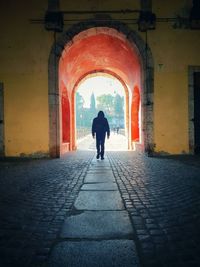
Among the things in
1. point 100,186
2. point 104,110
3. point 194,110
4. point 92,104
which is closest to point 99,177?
point 100,186

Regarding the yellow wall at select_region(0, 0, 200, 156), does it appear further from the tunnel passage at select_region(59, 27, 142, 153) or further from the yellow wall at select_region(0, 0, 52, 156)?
the tunnel passage at select_region(59, 27, 142, 153)

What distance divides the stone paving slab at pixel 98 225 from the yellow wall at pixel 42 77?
650 centimetres

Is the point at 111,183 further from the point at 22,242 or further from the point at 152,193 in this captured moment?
the point at 22,242

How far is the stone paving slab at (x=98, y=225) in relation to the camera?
2.45m

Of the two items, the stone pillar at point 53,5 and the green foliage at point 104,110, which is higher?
the green foliage at point 104,110

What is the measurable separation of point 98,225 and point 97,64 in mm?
12198

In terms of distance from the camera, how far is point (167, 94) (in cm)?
926

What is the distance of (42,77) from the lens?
923cm

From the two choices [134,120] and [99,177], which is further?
[134,120]

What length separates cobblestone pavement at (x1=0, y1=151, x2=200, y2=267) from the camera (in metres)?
2.05

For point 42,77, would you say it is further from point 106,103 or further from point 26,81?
point 106,103

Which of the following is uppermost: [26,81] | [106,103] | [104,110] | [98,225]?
[106,103]

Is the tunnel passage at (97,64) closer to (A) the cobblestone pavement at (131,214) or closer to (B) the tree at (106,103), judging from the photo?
(A) the cobblestone pavement at (131,214)

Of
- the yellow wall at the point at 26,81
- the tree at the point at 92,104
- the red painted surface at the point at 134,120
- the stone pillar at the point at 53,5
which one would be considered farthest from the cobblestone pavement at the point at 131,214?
the tree at the point at 92,104
